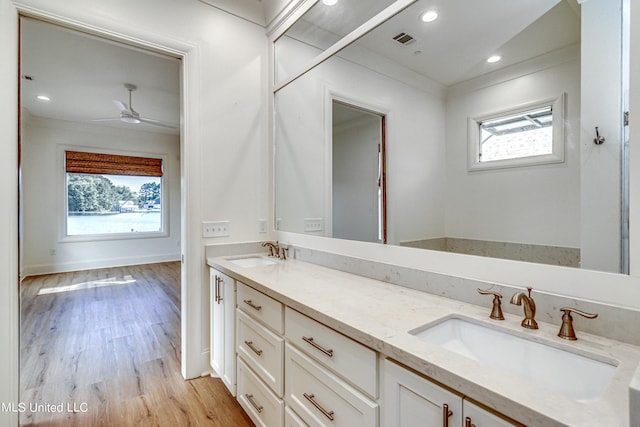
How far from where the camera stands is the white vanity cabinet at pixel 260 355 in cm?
140

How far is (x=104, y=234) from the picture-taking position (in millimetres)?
5918

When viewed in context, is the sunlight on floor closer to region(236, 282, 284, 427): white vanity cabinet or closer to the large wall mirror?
region(236, 282, 284, 427): white vanity cabinet

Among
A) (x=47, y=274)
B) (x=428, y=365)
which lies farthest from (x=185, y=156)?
(x=47, y=274)

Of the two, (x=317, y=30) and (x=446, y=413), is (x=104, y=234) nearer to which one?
(x=317, y=30)

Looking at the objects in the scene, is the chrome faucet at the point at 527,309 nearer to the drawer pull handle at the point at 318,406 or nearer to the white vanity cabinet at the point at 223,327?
the drawer pull handle at the point at 318,406

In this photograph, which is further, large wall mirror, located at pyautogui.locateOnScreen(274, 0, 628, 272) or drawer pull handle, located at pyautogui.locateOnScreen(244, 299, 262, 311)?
drawer pull handle, located at pyautogui.locateOnScreen(244, 299, 262, 311)

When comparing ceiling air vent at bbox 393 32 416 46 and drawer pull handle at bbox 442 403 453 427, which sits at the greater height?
ceiling air vent at bbox 393 32 416 46

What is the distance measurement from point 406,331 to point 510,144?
0.87m

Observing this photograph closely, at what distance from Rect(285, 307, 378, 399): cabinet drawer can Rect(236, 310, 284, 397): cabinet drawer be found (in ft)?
0.49

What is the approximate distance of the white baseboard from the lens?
5.22m

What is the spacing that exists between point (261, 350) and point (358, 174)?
1.20 metres

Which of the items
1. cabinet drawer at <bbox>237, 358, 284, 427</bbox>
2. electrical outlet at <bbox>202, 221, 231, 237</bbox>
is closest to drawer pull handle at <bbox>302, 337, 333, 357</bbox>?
cabinet drawer at <bbox>237, 358, 284, 427</bbox>

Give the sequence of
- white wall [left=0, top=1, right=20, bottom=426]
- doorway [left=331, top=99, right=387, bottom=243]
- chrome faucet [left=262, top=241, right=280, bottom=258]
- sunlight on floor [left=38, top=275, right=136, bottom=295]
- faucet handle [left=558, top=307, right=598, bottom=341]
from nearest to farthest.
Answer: faucet handle [left=558, top=307, right=598, bottom=341] < white wall [left=0, top=1, right=20, bottom=426] < doorway [left=331, top=99, right=387, bottom=243] < chrome faucet [left=262, top=241, right=280, bottom=258] < sunlight on floor [left=38, top=275, right=136, bottom=295]

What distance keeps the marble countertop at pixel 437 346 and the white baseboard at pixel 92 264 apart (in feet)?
18.8
